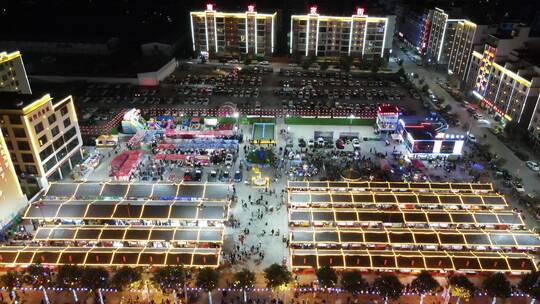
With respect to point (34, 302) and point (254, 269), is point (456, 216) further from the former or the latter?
point (34, 302)

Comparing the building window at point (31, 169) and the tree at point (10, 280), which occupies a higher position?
the building window at point (31, 169)

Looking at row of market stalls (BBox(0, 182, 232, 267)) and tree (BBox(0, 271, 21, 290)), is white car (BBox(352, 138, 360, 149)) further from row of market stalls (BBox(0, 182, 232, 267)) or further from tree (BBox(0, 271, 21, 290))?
tree (BBox(0, 271, 21, 290))

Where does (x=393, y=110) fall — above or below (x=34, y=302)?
above

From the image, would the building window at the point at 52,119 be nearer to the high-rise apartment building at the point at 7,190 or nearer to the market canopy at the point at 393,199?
the high-rise apartment building at the point at 7,190

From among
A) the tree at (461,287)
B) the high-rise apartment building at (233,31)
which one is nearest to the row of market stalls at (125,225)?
the tree at (461,287)

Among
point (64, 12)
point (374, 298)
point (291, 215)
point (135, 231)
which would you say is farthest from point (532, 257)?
point (64, 12)

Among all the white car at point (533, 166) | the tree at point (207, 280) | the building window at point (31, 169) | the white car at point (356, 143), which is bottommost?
the white car at point (533, 166)
